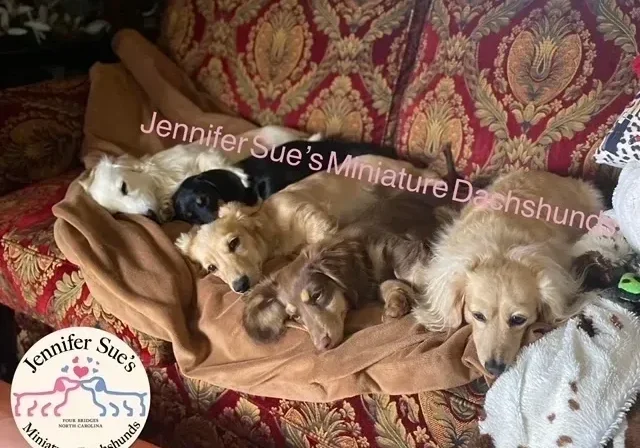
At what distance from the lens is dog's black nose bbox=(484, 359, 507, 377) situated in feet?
4.96

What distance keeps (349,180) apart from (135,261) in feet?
2.41

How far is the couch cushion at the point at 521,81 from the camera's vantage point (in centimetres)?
204

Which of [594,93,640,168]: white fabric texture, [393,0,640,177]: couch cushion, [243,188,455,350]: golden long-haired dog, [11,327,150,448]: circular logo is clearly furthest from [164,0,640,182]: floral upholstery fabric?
[11,327,150,448]: circular logo

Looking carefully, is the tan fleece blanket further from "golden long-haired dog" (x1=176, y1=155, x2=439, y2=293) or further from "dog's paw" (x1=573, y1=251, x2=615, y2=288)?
"dog's paw" (x1=573, y1=251, x2=615, y2=288)

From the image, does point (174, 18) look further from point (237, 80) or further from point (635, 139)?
point (635, 139)

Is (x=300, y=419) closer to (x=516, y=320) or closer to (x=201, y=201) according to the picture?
(x=516, y=320)

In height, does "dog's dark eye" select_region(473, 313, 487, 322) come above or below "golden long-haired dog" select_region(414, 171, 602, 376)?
below

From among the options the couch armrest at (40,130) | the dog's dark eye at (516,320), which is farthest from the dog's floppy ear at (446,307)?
the couch armrest at (40,130)

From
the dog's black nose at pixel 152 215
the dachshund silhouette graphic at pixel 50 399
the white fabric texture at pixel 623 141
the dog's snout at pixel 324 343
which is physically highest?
the white fabric texture at pixel 623 141

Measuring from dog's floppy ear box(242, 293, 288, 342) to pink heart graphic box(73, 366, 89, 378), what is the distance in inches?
16.8

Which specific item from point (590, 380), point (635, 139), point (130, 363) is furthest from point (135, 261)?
point (635, 139)

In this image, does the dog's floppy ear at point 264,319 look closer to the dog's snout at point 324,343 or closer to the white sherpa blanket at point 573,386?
the dog's snout at point 324,343

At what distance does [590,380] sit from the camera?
1.42 meters

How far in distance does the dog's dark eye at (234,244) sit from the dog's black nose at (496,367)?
2.70ft
